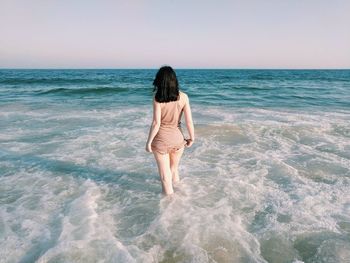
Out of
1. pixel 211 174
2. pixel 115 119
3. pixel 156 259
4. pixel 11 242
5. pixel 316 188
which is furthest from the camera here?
pixel 115 119

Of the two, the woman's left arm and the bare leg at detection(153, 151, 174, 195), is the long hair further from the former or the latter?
the bare leg at detection(153, 151, 174, 195)

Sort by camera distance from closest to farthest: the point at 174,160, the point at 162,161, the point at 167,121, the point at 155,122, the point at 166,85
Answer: the point at 166,85 → the point at 155,122 → the point at 167,121 → the point at 162,161 → the point at 174,160

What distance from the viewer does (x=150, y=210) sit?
15.5ft

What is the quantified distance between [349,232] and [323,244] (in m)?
0.51

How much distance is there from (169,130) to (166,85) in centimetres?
80

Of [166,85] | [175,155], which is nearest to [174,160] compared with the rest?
[175,155]

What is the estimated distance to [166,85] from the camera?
423cm

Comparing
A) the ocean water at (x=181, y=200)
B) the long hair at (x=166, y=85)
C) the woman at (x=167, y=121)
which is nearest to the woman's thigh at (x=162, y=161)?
the woman at (x=167, y=121)

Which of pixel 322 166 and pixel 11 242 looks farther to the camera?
pixel 322 166

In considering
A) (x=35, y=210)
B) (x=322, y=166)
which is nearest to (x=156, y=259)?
(x=35, y=210)

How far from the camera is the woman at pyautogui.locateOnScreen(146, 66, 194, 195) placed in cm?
424

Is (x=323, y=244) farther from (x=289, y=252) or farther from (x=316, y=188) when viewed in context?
(x=316, y=188)

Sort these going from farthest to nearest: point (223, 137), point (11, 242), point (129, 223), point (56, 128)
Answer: point (56, 128)
point (223, 137)
point (129, 223)
point (11, 242)

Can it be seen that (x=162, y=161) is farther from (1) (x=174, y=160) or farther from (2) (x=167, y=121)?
(2) (x=167, y=121)
